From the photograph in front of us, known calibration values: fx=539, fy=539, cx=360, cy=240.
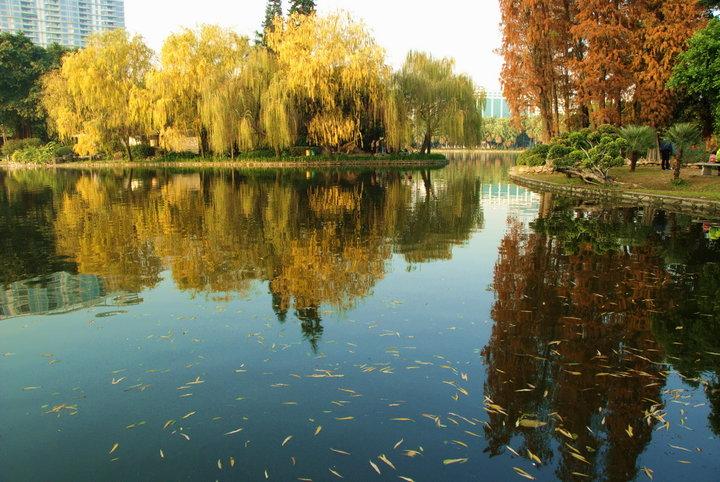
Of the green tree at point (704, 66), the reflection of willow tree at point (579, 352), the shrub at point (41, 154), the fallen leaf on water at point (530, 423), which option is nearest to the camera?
the reflection of willow tree at point (579, 352)

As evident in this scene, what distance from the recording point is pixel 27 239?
1309 cm

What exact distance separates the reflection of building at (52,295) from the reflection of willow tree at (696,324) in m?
7.29

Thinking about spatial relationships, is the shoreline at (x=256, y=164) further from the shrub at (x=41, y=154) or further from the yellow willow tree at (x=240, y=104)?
the yellow willow tree at (x=240, y=104)

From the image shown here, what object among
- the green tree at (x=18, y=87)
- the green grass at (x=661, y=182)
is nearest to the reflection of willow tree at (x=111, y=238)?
the green grass at (x=661, y=182)

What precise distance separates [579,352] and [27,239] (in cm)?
1279

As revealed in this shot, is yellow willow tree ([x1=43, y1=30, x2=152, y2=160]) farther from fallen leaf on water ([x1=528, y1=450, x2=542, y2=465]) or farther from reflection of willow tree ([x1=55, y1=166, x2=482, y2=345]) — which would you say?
fallen leaf on water ([x1=528, y1=450, x2=542, y2=465])

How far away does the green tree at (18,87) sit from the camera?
200 ft

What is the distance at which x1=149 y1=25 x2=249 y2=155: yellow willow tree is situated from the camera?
44688 millimetres

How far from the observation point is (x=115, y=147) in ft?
176

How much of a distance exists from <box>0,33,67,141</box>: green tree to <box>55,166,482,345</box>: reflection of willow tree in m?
46.3

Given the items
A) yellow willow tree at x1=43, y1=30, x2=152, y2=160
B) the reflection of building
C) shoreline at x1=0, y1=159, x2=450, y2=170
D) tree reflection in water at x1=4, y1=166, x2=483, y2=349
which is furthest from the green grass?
yellow willow tree at x1=43, y1=30, x2=152, y2=160

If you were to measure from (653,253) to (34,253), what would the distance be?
42.3 ft

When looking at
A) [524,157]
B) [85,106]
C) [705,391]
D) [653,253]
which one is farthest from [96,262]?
[85,106]

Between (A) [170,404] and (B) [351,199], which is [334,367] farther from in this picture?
(B) [351,199]
